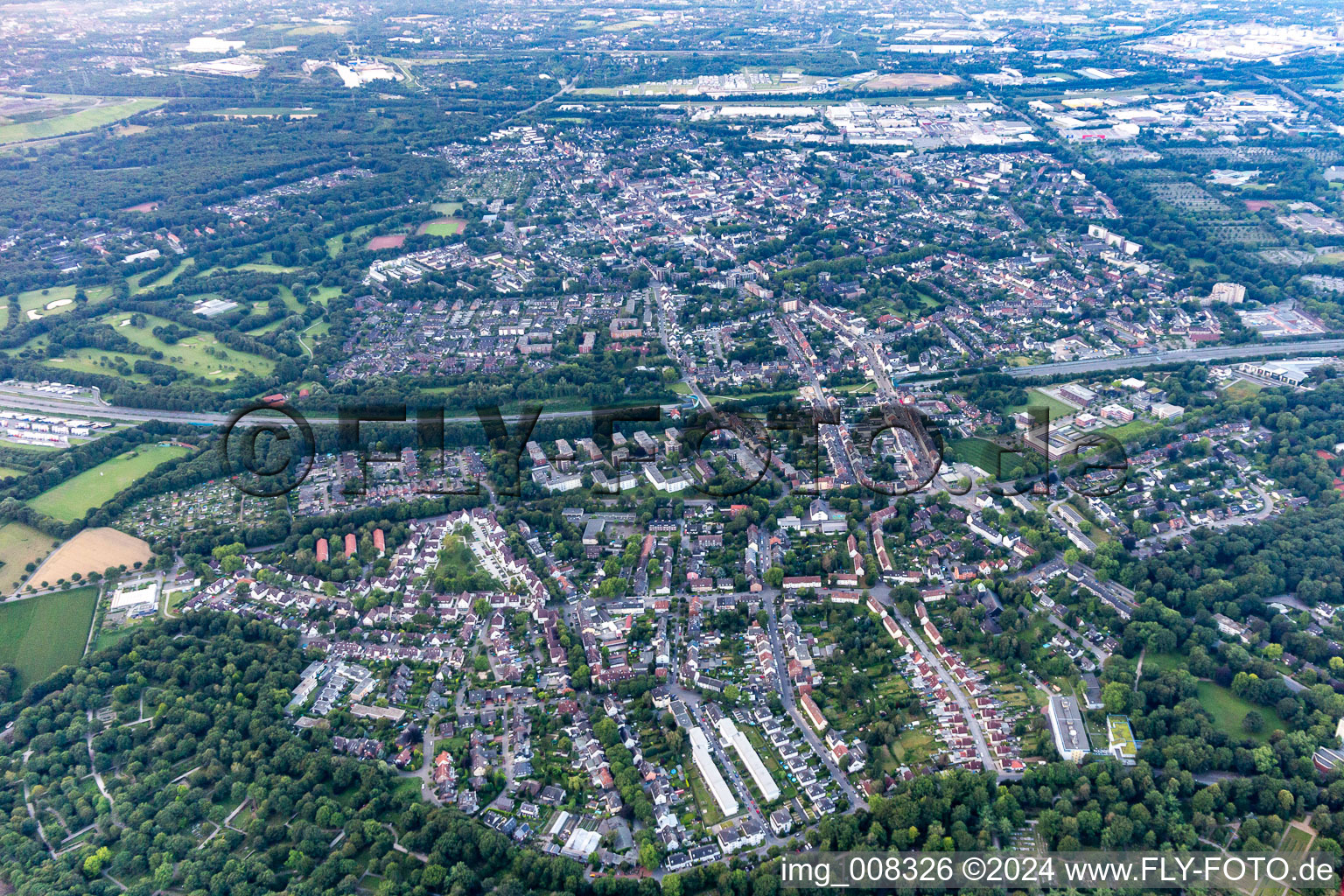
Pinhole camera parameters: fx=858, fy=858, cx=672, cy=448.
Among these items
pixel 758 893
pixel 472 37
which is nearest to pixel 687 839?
pixel 758 893

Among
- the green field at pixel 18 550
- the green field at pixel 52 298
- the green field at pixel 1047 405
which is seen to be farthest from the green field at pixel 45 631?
the green field at pixel 1047 405

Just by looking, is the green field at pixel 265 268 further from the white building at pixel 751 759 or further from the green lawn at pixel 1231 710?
the green lawn at pixel 1231 710

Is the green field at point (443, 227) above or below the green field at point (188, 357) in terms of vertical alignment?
above

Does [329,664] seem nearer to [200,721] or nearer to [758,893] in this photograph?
[200,721]

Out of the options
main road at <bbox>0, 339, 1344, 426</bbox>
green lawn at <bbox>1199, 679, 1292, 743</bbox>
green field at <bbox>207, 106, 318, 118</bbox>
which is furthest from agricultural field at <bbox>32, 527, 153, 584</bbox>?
green field at <bbox>207, 106, 318, 118</bbox>

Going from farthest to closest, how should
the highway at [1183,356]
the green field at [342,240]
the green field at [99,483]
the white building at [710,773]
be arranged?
the green field at [342,240] < the highway at [1183,356] < the green field at [99,483] < the white building at [710,773]

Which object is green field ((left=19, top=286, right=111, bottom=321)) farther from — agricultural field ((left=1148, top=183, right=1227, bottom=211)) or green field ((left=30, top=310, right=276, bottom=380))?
agricultural field ((left=1148, top=183, right=1227, bottom=211))
